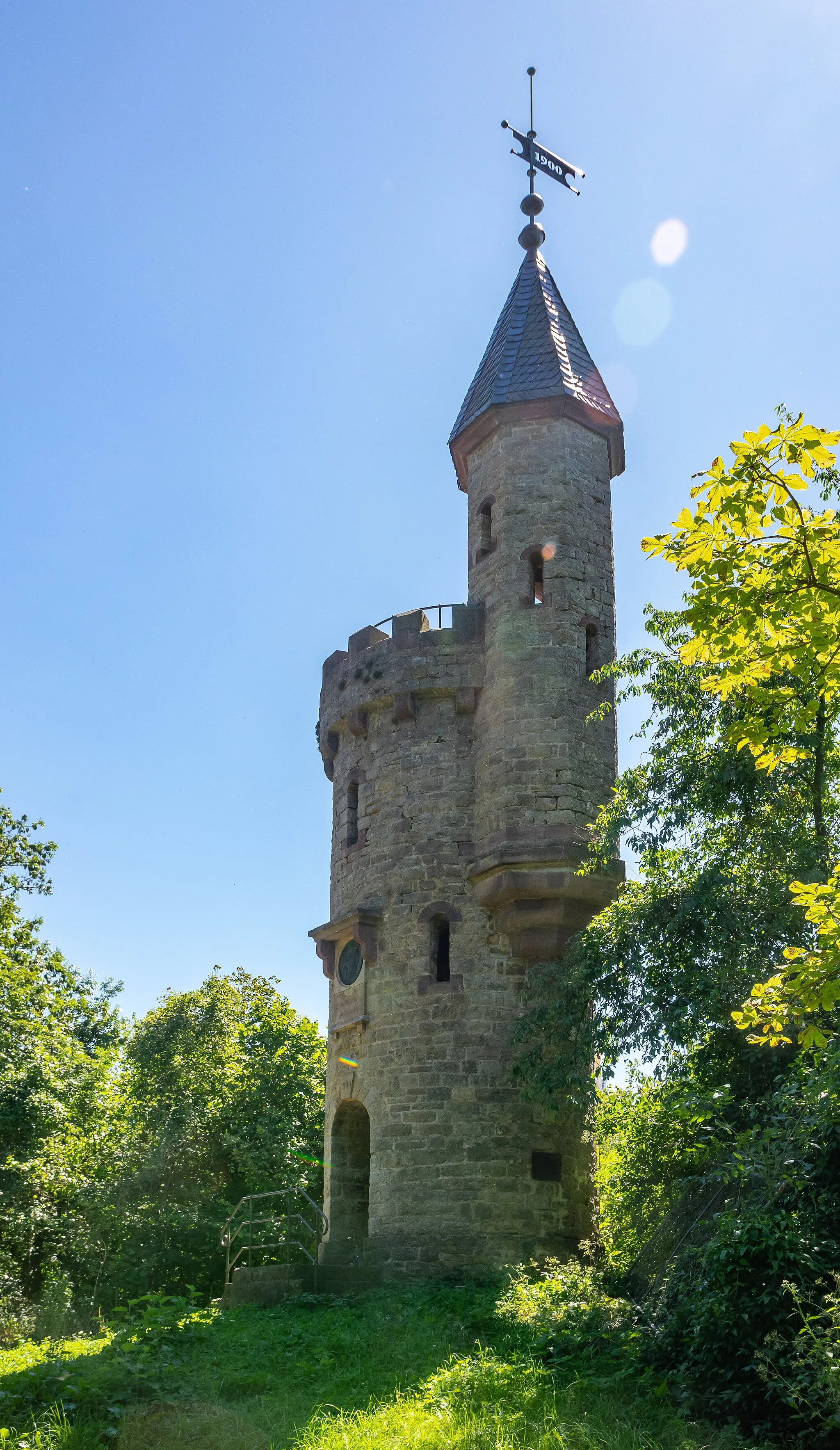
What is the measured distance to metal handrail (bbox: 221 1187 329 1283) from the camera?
1568cm

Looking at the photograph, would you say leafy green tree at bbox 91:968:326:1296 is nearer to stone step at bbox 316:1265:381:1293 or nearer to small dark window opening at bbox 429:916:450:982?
stone step at bbox 316:1265:381:1293

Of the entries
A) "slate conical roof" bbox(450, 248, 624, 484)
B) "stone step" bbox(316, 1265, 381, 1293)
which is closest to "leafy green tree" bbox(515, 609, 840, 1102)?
"stone step" bbox(316, 1265, 381, 1293)

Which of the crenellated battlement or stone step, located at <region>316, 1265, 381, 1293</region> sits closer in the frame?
stone step, located at <region>316, 1265, 381, 1293</region>

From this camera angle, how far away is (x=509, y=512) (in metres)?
17.4

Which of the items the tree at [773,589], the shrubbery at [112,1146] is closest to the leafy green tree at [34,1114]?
the shrubbery at [112,1146]

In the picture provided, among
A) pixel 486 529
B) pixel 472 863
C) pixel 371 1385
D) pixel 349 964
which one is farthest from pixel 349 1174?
pixel 486 529

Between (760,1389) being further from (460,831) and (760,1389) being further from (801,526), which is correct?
(460,831)

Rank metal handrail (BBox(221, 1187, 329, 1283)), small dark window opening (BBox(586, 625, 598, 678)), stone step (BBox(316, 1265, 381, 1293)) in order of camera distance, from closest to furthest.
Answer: stone step (BBox(316, 1265, 381, 1293)), metal handrail (BBox(221, 1187, 329, 1283)), small dark window opening (BBox(586, 625, 598, 678))

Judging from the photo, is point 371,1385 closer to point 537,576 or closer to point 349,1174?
point 349,1174

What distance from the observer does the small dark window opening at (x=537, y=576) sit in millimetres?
→ 17328

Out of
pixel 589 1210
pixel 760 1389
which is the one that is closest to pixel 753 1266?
pixel 760 1389

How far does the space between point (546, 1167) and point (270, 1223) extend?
353 inches

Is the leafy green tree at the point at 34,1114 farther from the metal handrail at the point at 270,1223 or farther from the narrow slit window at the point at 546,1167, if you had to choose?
the narrow slit window at the point at 546,1167

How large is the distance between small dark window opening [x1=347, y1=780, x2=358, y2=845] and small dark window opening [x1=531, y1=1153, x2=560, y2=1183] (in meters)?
4.90
